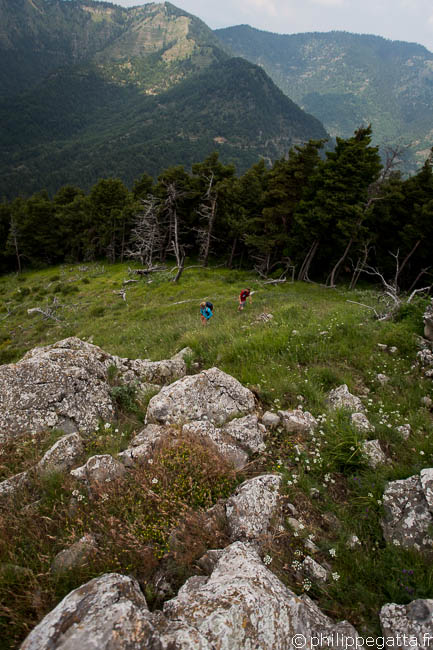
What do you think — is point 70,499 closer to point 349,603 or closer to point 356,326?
point 349,603

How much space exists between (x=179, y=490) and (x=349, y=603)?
1934mm

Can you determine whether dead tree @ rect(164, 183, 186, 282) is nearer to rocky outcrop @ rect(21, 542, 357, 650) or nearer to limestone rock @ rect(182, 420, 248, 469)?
limestone rock @ rect(182, 420, 248, 469)

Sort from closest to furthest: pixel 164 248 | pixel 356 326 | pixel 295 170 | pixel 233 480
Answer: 1. pixel 233 480
2. pixel 356 326
3. pixel 295 170
4. pixel 164 248

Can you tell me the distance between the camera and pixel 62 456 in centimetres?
414

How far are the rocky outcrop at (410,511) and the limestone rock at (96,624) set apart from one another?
2.68 meters

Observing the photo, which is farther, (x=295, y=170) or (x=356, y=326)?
(x=295, y=170)

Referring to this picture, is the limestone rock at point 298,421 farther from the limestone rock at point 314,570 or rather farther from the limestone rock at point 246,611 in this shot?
the limestone rock at point 246,611

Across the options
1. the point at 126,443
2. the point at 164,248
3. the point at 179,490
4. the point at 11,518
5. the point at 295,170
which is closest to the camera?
the point at 11,518

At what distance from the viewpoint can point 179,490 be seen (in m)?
3.49

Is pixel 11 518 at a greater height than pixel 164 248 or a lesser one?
greater

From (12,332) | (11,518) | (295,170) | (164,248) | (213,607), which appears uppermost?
(295,170)

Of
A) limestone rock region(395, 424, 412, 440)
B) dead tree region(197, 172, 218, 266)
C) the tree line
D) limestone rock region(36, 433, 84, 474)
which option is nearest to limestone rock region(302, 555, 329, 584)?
limestone rock region(395, 424, 412, 440)

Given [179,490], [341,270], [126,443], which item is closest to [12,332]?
[126,443]

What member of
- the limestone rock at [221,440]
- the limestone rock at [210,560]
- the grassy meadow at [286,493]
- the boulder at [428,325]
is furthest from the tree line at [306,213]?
the limestone rock at [210,560]
